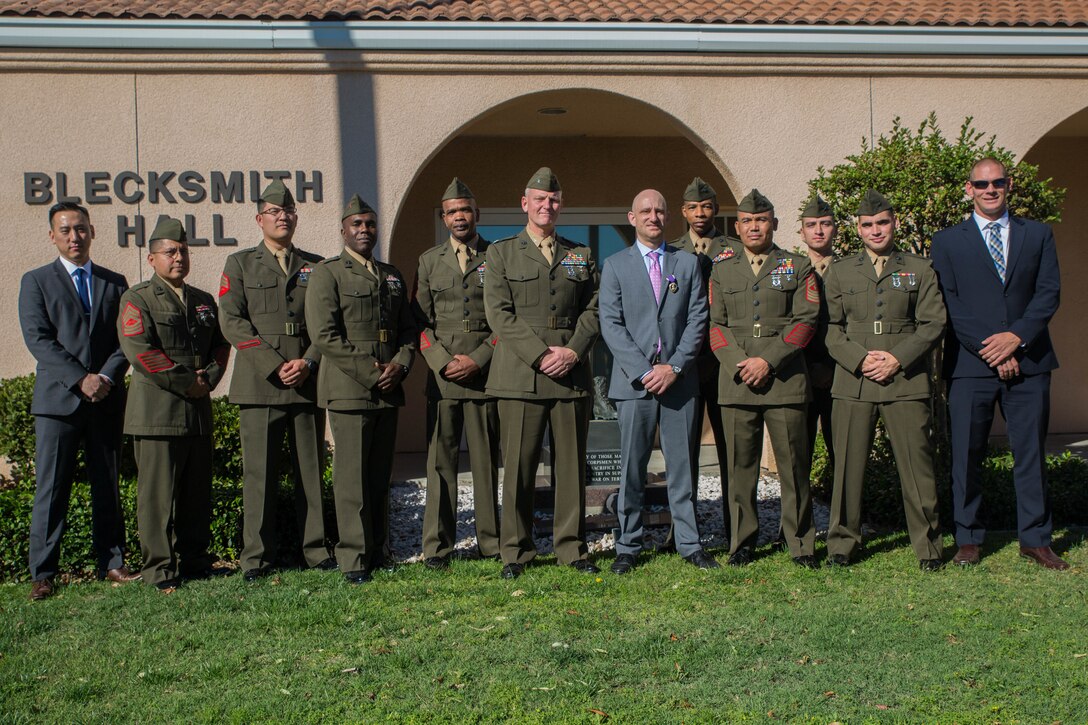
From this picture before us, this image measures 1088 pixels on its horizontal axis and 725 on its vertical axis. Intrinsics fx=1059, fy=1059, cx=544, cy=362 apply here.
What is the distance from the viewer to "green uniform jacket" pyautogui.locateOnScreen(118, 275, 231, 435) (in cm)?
569

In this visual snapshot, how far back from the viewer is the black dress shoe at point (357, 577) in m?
5.76

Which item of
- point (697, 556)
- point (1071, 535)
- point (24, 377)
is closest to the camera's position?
point (697, 556)

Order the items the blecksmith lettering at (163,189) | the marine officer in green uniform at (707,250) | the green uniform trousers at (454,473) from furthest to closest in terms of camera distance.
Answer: the blecksmith lettering at (163,189)
the marine officer in green uniform at (707,250)
the green uniform trousers at (454,473)

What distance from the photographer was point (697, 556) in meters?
5.98

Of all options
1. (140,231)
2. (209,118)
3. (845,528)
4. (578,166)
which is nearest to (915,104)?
(578,166)

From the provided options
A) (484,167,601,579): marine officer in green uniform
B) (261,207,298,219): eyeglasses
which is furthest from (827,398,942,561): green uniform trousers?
(261,207,298,219): eyeglasses

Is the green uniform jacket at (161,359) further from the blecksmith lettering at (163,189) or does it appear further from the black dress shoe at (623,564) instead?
the blecksmith lettering at (163,189)

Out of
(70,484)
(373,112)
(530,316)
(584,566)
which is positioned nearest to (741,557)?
(584,566)

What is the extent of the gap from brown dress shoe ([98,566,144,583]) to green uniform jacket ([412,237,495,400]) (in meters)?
1.99

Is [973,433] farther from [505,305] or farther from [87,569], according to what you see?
[87,569]

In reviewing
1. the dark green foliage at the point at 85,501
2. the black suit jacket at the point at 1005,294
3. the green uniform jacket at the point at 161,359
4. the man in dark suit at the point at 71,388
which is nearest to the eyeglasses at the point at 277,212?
the green uniform jacket at the point at 161,359

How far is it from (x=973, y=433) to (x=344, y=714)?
3846 mm

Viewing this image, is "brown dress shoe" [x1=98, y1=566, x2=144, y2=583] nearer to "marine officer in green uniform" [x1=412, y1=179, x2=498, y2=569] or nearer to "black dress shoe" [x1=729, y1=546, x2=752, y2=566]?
"marine officer in green uniform" [x1=412, y1=179, x2=498, y2=569]

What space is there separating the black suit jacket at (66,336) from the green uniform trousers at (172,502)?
451 millimetres
